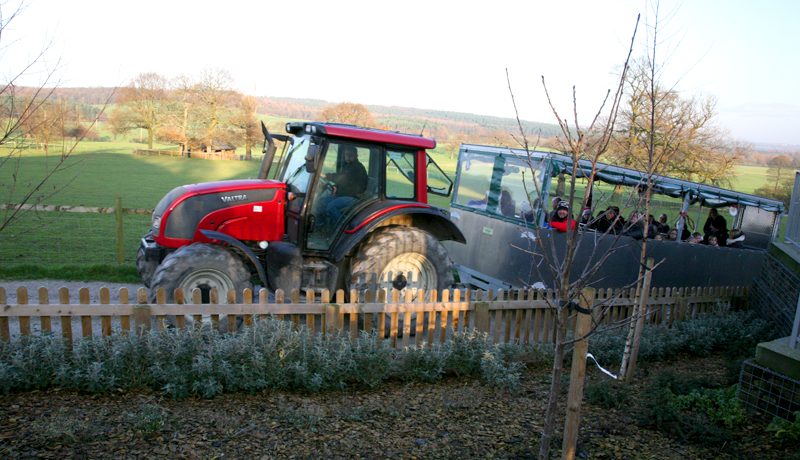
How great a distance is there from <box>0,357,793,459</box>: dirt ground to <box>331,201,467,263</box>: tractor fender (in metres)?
2.18

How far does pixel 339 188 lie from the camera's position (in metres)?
6.90

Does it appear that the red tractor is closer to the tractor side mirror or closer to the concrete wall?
the tractor side mirror

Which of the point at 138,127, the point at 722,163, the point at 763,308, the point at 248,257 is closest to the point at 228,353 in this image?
the point at 248,257

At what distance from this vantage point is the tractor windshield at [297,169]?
685 cm

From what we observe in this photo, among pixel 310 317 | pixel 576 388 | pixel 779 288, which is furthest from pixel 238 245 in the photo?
pixel 779 288

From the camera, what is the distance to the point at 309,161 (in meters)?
6.53

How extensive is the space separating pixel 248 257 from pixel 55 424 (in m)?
2.95

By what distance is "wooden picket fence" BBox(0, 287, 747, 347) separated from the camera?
4883 mm

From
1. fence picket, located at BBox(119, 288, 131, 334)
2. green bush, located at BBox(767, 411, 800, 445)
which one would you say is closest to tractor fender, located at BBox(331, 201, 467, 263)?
fence picket, located at BBox(119, 288, 131, 334)

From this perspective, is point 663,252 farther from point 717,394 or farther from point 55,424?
point 55,424

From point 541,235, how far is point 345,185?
299cm

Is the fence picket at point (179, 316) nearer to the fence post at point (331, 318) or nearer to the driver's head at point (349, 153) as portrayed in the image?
the fence post at point (331, 318)

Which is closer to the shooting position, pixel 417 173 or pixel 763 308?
pixel 417 173

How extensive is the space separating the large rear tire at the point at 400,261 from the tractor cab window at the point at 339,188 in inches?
17.4
